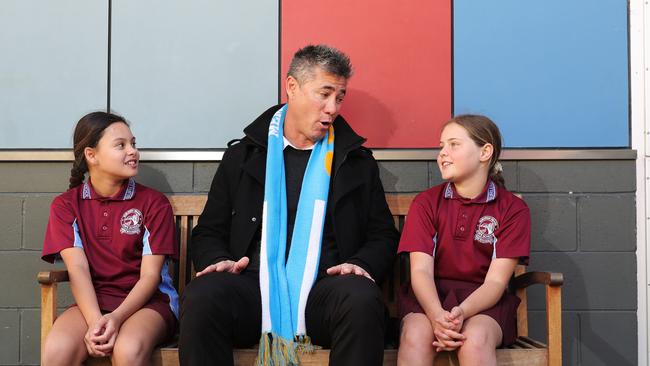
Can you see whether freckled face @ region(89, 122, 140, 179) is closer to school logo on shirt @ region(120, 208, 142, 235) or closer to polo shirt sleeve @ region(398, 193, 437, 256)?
school logo on shirt @ region(120, 208, 142, 235)

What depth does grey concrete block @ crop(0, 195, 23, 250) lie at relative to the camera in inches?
165

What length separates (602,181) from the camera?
4.17 meters

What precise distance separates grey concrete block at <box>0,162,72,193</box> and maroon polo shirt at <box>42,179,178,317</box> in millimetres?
525

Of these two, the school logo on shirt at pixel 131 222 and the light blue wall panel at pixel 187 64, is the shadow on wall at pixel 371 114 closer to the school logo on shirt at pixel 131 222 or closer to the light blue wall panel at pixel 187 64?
the light blue wall panel at pixel 187 64

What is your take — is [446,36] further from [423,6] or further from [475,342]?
[475,342]

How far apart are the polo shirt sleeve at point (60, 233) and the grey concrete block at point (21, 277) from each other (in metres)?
0.67

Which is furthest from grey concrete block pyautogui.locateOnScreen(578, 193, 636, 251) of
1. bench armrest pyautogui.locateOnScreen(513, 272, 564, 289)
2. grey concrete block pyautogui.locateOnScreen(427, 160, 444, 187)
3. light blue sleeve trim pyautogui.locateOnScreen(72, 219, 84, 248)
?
light blue sleeve trim pyautogui.locateOnScreen(72, 219, 84, 248)

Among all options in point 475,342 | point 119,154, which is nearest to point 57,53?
point 119,154

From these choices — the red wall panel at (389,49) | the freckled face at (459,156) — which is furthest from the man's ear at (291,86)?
the freckled face at (459,156)

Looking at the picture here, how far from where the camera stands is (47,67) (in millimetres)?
4184

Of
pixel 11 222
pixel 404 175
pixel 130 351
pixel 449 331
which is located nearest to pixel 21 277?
pixel 11 222

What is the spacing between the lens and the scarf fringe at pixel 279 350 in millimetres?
3191

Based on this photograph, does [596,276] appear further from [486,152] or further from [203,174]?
[203,174]

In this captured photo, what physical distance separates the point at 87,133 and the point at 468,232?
181 centimetres
